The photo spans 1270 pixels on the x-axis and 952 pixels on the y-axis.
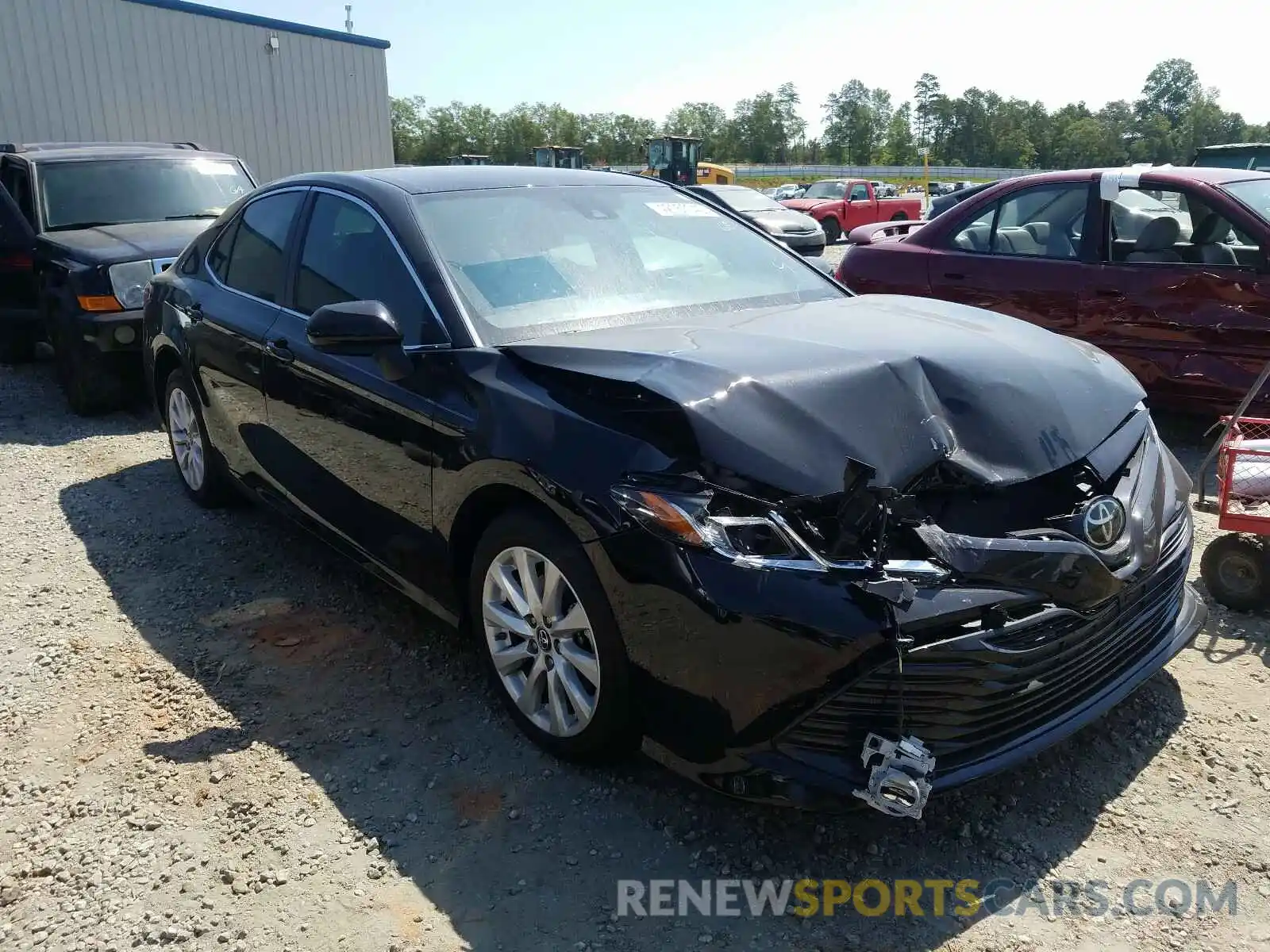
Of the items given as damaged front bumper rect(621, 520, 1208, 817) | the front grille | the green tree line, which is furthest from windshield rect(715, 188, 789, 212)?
the green tree line

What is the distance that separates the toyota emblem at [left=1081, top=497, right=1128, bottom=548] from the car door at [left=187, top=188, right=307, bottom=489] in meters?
3.06

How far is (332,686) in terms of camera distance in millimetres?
3432

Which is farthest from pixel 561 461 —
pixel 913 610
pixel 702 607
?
pixel 913 610

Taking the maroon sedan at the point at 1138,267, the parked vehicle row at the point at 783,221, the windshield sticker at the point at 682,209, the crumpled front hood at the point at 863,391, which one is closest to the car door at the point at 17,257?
the windshield sticker at the point at 682,209

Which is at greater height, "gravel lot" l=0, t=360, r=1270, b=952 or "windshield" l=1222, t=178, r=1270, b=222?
A: "windshield" l=1222, t=178, r=1270, b=222

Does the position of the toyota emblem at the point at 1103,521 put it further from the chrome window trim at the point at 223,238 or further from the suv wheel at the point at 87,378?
the suv wheel at the point at 87,378

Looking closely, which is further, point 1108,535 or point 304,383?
point 304,383

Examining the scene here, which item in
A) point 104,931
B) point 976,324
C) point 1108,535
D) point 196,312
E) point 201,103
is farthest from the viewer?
point 201,103

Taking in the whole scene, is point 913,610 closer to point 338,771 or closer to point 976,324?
point 976,324

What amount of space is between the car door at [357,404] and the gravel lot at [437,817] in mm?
521

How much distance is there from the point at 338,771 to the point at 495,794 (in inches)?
19.8

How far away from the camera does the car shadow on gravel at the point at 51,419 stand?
6.69 m

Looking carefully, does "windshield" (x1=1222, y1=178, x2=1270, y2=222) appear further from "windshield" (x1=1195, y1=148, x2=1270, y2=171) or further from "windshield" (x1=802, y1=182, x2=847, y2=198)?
"windshield" (x1=802, y1=182, x2=847, y2=198)

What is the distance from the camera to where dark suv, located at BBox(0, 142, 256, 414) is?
6.79m
